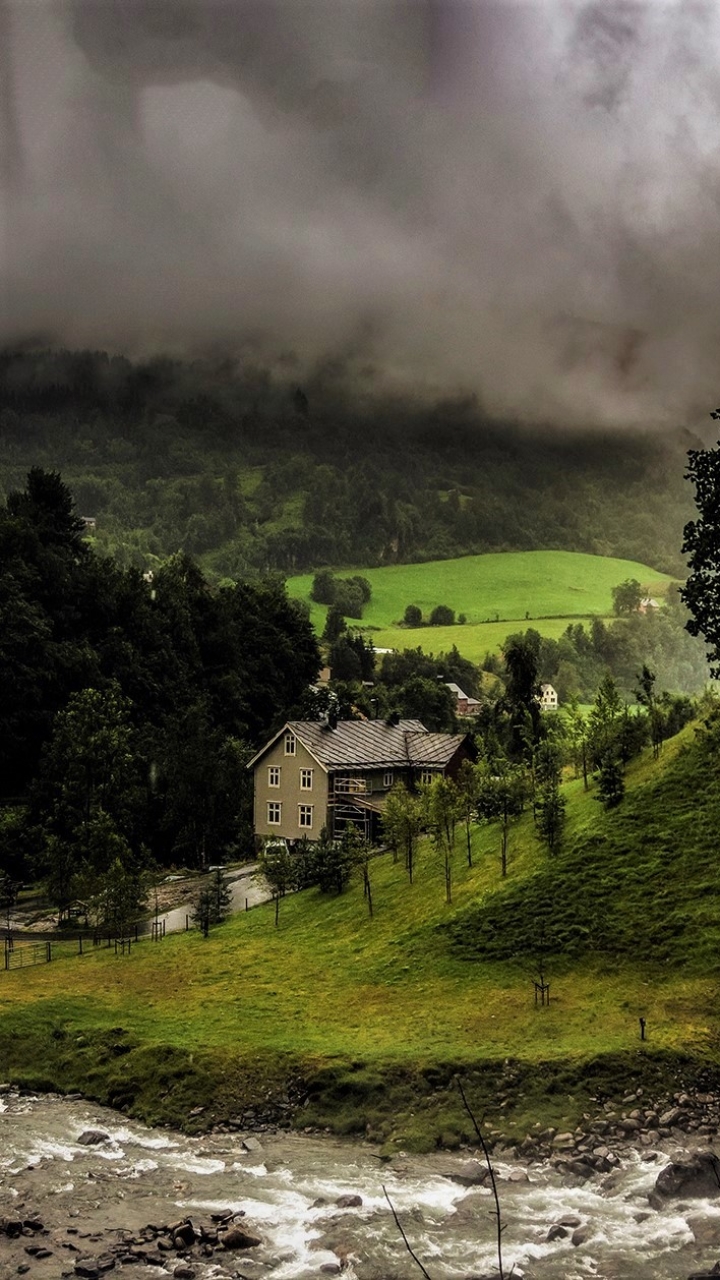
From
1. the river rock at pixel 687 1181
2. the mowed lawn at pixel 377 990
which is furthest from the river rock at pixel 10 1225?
the river rock at pixel 687 1181

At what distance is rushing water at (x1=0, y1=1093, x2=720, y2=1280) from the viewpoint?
1032 inches

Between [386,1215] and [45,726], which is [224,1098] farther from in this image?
[45,726]

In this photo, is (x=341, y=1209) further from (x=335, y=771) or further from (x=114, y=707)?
(x=114, y=707)

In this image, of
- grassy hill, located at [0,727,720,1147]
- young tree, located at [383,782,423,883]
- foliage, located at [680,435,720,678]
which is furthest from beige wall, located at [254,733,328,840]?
foliage, located at [680,435,720,678]

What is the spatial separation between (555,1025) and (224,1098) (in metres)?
12.8

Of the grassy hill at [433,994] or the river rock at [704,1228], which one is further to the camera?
the grassy hill at [433,994]

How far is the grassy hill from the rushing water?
2496mm

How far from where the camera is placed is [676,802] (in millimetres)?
55531

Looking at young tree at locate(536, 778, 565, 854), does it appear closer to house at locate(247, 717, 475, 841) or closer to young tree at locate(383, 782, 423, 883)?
young tree at locate(383, 782, 423, 883)

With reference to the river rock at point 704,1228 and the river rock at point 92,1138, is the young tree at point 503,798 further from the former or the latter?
the river rock at point 704,1228

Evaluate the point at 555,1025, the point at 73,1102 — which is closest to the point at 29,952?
the point at 73,1102

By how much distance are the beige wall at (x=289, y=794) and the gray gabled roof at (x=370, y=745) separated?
987 mm

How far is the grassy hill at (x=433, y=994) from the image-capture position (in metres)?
36.5

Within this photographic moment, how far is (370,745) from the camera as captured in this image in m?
91.2
